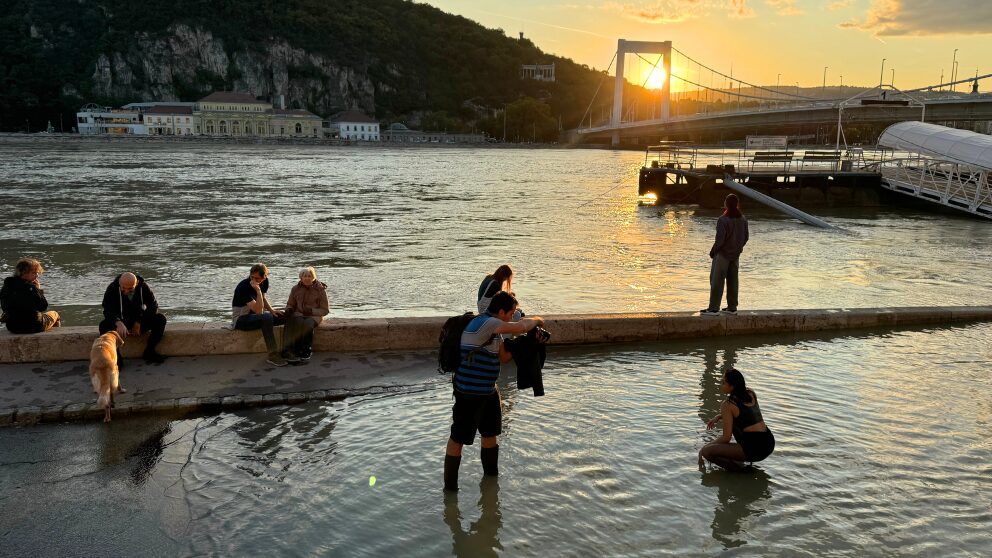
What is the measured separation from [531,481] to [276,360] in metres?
3.56

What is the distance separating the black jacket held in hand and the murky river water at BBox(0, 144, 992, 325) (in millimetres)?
7227

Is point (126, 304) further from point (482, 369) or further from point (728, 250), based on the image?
point (728, 250)

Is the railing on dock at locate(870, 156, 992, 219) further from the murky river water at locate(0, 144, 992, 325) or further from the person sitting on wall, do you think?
the person sitting on wall

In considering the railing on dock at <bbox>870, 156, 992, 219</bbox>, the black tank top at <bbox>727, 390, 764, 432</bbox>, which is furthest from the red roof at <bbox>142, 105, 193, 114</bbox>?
the black tank top at <bbox>727, 390, 764, 432</bbox>

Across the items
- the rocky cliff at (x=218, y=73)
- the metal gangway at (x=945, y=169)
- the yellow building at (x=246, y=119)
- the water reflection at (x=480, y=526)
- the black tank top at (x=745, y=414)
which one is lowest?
the water reflection at (x=480, y=526)

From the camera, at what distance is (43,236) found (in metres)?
22.6

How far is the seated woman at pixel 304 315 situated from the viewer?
8062 millimetres

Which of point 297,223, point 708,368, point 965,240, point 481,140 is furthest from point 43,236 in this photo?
point 481,140

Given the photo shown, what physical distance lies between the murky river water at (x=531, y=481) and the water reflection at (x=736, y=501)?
1 centimetres

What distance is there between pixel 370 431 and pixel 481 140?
162 metres

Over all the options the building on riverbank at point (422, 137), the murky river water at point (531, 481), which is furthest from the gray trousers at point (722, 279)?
the building on riverbank at point (422, 137)

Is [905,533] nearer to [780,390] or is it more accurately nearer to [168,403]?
[780,390]

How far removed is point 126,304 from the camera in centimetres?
753

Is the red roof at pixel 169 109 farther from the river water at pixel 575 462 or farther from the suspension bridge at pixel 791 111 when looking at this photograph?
the river water at pixel 575 462
